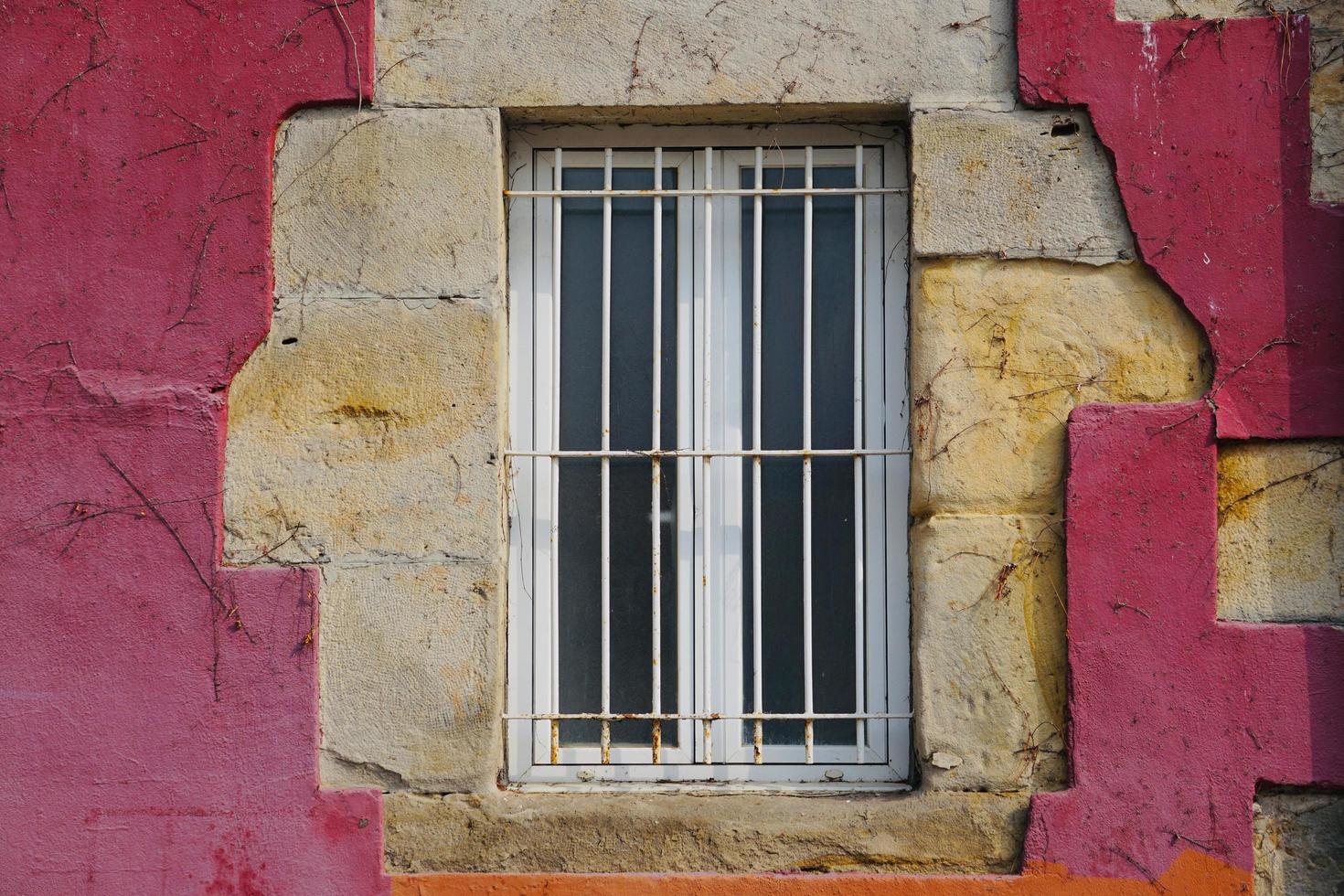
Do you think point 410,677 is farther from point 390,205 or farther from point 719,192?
point 719,192

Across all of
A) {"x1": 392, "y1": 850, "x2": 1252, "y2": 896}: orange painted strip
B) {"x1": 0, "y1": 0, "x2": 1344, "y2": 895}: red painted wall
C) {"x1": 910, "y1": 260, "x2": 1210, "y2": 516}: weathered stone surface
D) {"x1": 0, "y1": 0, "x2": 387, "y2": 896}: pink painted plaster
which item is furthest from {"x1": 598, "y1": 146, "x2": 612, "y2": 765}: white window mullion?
A: {"x1": 910, "y1": 260, "x2": 1210, "y2": 516}: weathered stone surface

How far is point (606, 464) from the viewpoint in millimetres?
3516

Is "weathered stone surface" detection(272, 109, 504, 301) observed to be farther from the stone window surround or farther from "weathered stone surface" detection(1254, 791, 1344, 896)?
"weathered stone surface" detection(1254, 791, 1344, 896)

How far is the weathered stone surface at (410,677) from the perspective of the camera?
334 cm

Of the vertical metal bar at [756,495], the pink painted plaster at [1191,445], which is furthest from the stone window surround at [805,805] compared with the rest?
the vertical metal bar at [756,495]

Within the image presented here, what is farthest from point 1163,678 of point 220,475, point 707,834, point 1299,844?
point 220,475

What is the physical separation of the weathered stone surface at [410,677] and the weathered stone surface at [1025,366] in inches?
51.7

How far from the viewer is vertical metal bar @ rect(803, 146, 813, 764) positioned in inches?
136

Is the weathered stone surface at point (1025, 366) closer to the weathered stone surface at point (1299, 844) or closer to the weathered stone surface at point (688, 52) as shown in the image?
the weathered stone surface at point (688, 52)

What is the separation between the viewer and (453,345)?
3.41 meters

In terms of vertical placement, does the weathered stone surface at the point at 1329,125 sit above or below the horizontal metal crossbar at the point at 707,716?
above

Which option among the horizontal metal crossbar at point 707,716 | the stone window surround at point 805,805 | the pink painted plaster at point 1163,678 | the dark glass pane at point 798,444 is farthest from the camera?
the dark glass pane at point 798,444

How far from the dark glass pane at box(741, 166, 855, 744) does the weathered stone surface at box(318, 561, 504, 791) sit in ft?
2.54

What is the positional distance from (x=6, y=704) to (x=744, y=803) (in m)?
2.05
